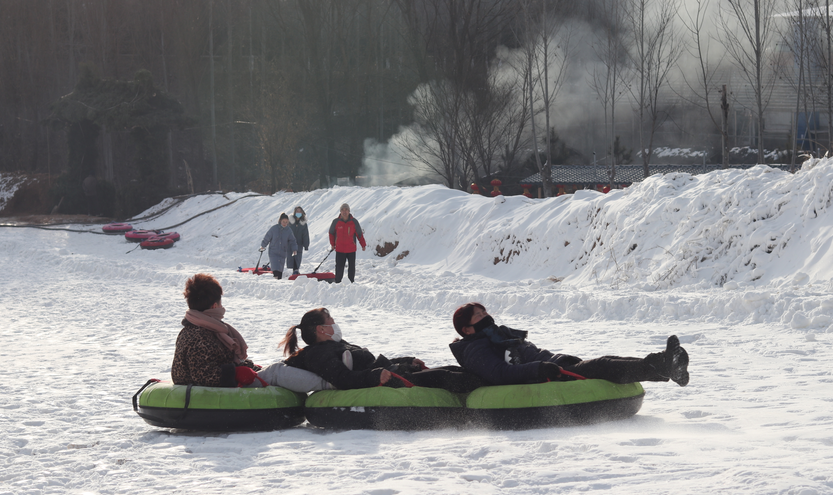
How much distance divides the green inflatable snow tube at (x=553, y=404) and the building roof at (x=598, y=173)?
74.1 ft

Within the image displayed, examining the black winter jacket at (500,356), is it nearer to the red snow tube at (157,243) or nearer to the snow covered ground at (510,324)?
the snow covered ground at (510,324)

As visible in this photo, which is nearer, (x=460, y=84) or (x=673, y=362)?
(x=673, y=362)

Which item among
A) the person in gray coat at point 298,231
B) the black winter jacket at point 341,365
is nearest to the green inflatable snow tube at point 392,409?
the black winter jacket at point 341,365

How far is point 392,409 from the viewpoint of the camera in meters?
5.26

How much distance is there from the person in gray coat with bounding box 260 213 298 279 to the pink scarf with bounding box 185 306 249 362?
10.2 meters

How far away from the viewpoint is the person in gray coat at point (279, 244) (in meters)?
15.7

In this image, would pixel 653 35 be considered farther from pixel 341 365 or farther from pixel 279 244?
pixel 341 365

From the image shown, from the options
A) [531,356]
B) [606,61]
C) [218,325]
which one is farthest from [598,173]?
[218,325]

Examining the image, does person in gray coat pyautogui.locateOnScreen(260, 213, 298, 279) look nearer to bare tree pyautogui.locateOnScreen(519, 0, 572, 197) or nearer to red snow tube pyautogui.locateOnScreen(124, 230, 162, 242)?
bare tree pyautogui.locateOnScreen(519, 0, 572, 197)

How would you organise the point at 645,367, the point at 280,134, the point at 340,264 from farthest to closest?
1. the point at 280,134
2. the point at 340,264
3. the point at 645,367

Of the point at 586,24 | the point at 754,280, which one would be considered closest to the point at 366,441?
the point at 754,280

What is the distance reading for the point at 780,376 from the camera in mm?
6336

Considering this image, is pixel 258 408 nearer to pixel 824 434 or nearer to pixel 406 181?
pixel 824 434

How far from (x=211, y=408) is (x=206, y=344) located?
0.44 m
